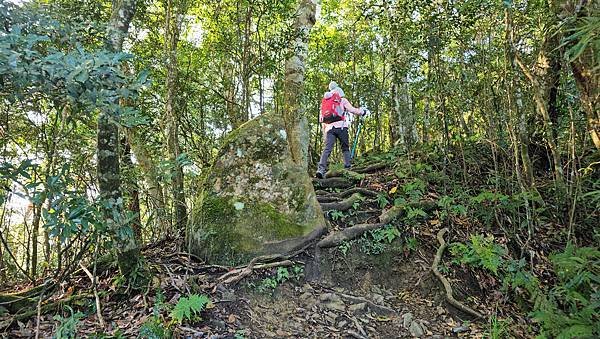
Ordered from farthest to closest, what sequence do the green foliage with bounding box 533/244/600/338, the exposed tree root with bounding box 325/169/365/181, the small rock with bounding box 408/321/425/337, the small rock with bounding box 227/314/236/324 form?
the exposed tree root with bounding box 325/169/365/181 → the small rock with bounding box 408/321/425/337 → the small rock with bounding box 227/314/236/324 → the green foliage with bounding box 533/244/600/338

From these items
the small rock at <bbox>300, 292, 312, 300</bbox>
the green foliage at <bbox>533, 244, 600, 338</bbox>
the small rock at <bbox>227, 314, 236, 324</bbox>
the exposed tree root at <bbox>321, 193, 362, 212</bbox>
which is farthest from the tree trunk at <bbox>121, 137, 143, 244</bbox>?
the green foliage at <bbox>533, 244, 600, 338</bbox>

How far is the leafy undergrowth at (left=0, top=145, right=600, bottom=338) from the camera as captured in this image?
409 cm

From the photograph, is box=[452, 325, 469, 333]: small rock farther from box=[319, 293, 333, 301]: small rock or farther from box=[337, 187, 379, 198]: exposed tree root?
box=[337, 187, 379, 198]: exposed tree root

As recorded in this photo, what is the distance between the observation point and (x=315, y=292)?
5191 millimetres

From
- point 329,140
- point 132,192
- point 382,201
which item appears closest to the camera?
point 382,201

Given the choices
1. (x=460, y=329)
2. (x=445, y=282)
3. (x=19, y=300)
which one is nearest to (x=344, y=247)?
(x=445, y=282)

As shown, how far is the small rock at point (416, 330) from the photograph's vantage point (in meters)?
4.79

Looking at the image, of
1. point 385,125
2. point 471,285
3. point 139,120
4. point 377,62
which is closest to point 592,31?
point 139,120

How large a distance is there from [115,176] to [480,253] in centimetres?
452

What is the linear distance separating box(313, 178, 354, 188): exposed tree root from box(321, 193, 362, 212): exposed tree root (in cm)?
97

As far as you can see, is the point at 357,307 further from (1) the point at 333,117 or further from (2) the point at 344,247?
(1) the point at 333,117

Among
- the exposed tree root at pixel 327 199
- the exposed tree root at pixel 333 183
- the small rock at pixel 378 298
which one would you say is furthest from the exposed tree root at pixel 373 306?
the exposed tree root at pixel 333 183

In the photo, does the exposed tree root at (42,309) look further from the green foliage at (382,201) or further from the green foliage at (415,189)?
the green foliage at (415,189)

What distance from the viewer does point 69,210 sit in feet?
10.4
